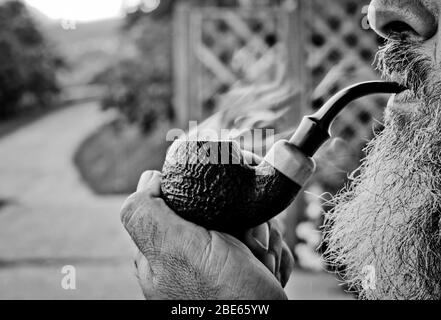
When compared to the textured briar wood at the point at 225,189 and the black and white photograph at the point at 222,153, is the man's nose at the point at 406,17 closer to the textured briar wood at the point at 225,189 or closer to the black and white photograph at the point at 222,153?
the black and white photograph at the point at 222,153

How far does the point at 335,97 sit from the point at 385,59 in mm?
143

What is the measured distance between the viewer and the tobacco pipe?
552 mm

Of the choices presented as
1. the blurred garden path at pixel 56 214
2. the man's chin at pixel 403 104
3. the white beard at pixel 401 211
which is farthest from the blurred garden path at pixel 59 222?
the man's chin at pixel 403 104

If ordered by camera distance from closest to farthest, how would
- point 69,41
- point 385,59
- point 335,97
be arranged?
point 335,97 < point 385,59 < point 69,41

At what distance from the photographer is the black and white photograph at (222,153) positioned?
0.56m

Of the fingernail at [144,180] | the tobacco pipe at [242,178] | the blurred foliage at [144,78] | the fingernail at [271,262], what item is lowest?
the blurred foliage at [144,78]

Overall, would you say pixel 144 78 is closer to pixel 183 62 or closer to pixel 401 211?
pixel 183 62

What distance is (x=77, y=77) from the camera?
13.9ft

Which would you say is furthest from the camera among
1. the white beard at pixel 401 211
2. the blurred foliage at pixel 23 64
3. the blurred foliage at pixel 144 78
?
the blurred foliage at pixel 144 78

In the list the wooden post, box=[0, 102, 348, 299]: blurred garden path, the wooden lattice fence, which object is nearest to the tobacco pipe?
box=[0, 102, 348, 299]: blurred garden path

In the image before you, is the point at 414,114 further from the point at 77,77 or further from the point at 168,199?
the point at 77,77

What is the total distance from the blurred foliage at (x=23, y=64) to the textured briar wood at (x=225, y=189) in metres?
3.60

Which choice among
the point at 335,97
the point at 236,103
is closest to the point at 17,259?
the point at 236,103

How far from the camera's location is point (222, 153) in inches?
22.4
